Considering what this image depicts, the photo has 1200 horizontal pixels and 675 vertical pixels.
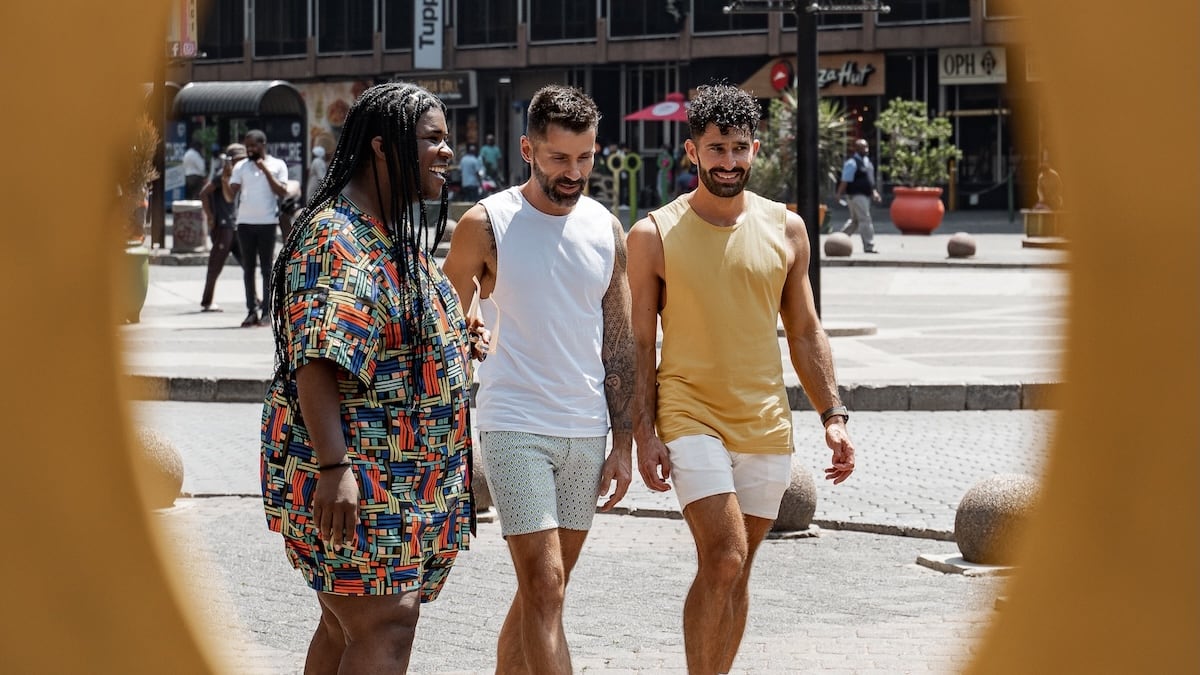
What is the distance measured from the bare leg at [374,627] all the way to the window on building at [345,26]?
5010cm

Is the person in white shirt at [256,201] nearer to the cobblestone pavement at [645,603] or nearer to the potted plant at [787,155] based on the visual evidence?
the cobblestone pavement at [645,603]

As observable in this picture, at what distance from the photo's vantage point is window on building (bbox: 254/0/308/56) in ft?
177

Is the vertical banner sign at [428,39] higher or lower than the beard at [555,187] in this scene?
higher

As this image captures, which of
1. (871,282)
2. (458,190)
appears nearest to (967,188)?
(458,190)

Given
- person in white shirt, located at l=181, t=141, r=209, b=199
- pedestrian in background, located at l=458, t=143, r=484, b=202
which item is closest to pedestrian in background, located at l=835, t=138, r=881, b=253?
pedestrian in background, located at l=458, t=143, r=484, b=202

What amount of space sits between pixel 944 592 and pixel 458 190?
122ft

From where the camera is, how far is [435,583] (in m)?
4.27

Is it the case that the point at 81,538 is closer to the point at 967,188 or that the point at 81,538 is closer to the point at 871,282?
the point at 871,282

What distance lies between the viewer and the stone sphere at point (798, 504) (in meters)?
8.23

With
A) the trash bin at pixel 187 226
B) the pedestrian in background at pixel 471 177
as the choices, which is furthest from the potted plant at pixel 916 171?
the trash bin at pixel 187 226

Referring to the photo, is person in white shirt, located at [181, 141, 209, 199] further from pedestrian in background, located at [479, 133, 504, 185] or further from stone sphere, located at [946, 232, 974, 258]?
stone sphere, located at [946, 232, 974, 258]

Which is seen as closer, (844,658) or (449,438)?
(449,438)

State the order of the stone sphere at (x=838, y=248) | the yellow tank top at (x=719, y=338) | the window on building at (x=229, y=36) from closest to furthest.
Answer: the yellow tank top at (x=719, y=338), the stone sphere at (x=838, y=248), the window on building at (x=229, y=36)

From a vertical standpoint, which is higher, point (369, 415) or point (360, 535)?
point (369, 415)
